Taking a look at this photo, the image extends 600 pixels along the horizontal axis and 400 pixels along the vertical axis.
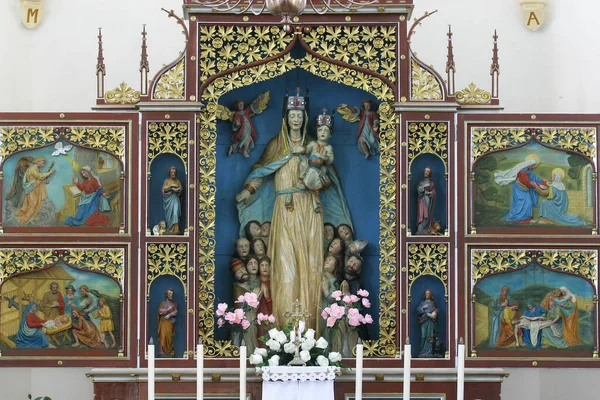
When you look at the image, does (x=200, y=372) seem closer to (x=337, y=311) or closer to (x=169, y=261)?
(x=169, y=261)

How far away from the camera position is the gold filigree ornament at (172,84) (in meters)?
14.8

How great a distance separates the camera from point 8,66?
55.5 ft

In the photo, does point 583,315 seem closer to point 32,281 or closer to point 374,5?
point 374,5

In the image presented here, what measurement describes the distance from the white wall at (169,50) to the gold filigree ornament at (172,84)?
7.30ft

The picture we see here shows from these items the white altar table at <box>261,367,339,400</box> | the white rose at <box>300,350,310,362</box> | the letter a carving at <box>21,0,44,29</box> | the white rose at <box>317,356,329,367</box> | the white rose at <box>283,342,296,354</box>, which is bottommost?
the white altar table at <box>261,367,339,400</box>

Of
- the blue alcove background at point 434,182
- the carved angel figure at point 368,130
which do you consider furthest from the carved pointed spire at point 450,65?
the carved angel figure at point 368,130

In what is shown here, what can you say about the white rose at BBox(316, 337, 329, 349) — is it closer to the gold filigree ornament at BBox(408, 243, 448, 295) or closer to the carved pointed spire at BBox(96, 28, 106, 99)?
the gold filigree ornament at BBox(408, 243, 448, 295)

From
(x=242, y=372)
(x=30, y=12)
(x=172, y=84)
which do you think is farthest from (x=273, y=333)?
(x=30, y=12)

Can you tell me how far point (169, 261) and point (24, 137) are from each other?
6.64ft

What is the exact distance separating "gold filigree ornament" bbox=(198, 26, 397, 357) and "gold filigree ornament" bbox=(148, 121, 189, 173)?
0.67 ft

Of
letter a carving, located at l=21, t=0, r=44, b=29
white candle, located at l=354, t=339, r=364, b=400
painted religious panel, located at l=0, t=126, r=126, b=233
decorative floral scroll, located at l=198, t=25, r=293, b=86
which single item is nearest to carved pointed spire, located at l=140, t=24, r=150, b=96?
painted religious panel, located at l=0, t=126, r=126, b=233

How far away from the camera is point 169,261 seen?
14.7m

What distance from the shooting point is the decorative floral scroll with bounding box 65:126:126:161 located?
14.6m

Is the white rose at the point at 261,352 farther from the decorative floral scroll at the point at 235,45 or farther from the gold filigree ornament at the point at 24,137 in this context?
the gold filigree ornament at the point at 24,137
